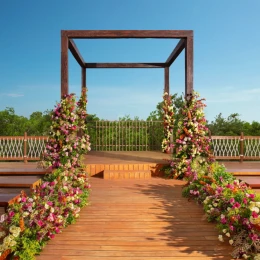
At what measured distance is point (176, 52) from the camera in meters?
8.61

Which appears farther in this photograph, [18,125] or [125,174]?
[18,125]

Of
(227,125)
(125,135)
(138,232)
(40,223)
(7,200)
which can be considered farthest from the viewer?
(227,125)

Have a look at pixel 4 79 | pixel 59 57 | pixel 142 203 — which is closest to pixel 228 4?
pixel 59 57

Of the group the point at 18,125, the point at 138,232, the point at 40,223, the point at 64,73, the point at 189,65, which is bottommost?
the point at 138,232

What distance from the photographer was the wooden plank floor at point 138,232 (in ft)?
9.85

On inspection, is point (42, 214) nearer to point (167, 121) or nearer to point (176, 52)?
point (176, 52)

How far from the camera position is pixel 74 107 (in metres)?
6.47

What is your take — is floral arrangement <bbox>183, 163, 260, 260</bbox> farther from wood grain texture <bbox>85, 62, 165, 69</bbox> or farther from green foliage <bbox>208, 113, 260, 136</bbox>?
green foliage <bbox>208, 113, 260, 136</bbox>

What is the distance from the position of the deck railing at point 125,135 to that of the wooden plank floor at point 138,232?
6.28m

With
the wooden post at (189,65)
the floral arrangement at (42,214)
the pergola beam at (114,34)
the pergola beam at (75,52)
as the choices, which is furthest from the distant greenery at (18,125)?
the floral arrangement at (42,214)

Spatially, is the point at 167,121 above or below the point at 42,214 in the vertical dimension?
above

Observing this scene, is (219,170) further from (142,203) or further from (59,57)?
(59,57)

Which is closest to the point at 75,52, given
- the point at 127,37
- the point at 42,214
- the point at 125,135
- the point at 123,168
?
the point at 127,37

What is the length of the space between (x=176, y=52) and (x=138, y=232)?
6350 millimetres
